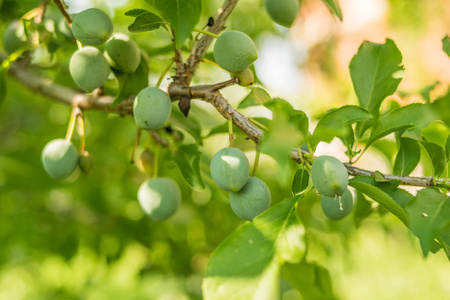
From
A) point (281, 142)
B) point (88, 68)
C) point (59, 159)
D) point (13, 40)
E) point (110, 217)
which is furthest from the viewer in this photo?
point (110, 217)

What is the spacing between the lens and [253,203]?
73cm

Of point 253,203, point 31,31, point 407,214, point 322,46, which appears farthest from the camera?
point 322,46

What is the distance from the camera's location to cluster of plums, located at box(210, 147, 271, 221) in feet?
2.27

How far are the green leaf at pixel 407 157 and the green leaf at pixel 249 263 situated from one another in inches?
11.9

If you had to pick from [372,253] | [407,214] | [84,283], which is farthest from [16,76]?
[372,253]

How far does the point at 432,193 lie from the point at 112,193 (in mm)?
1231

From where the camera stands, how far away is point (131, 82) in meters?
0.92

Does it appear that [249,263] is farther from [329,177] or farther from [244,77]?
[244,77]

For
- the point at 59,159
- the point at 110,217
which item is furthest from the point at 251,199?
the point at 110,217

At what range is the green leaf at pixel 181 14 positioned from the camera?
27.6 inches

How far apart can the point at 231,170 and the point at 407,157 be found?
15.7 inches

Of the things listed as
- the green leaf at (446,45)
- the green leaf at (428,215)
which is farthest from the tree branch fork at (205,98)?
the green leaf at (446,45)

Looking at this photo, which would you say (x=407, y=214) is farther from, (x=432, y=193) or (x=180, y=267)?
(x=180, y=267)

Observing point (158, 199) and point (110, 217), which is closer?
point (158, 199)
